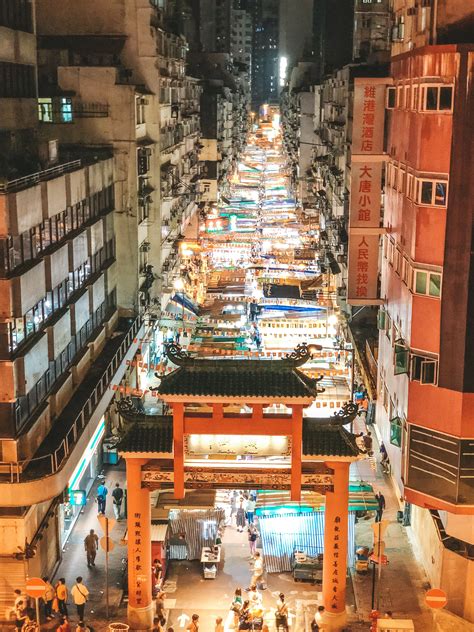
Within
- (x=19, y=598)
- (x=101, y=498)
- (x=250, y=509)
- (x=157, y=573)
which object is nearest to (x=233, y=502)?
(x=250, y=509)

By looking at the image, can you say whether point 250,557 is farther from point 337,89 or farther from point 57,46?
point 337,89

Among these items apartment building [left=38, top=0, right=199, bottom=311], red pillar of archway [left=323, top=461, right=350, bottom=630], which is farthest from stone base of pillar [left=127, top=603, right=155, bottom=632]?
apartment building [left=38, top=0, right=199, bottom=311]

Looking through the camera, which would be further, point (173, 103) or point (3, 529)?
point (173, 103)

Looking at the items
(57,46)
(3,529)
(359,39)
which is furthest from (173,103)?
(3,529)

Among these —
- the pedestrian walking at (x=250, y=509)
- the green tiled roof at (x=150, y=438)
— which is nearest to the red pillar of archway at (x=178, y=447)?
the green tiled roof at (x=150, y=438)

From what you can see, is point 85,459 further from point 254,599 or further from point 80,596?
point 254,599

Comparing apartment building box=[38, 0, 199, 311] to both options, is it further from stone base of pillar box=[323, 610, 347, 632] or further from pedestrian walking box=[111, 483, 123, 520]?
stone base of pillar box=[323, 610, 347, 632]
